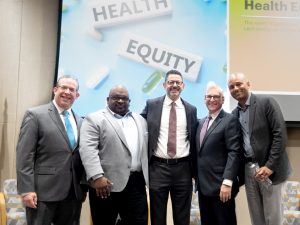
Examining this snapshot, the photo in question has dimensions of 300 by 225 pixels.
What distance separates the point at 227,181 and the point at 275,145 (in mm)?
442

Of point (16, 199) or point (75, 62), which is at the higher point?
point (75, 62)

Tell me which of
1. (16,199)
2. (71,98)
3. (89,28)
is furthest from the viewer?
(89,28)

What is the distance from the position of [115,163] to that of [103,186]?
19 cm

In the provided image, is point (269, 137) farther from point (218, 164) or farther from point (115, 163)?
point (115, 163)

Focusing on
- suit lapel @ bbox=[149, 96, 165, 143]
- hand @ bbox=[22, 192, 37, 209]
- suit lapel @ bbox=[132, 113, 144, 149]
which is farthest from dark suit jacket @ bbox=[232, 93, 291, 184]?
hand @ bbox=[22, 192, 37, 209]

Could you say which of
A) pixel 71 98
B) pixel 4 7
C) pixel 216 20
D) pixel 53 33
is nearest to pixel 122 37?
pixel 53 33

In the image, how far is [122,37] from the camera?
4129mm

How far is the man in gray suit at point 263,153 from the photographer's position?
102 inches

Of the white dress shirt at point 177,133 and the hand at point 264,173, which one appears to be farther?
the white dress shirt at point 177,133

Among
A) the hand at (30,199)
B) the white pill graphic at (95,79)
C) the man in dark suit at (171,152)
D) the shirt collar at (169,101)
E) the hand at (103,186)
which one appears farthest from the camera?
the white pill graphic at (95,79)

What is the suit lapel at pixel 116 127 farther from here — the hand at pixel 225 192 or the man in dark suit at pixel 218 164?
the hand at pixel 225 192

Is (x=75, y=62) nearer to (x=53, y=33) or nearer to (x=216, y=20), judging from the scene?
(x=53, y=33)

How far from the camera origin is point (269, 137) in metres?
2.66

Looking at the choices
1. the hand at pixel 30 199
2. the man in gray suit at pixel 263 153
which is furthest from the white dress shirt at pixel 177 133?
the hand at pixel 30 199
